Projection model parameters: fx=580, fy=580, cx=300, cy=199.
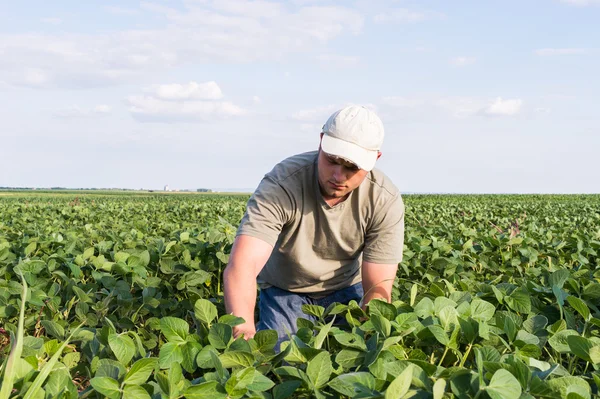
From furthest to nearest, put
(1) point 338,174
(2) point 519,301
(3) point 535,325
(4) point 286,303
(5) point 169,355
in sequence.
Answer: (4) point 286,303 < (1) point 338,174 < (2) point 519,301 < (3) point 535,325 < (5) point 169,355

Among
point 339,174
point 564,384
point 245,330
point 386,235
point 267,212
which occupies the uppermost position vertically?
point 339,174

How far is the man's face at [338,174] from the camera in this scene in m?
2.94

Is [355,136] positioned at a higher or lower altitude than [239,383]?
higher

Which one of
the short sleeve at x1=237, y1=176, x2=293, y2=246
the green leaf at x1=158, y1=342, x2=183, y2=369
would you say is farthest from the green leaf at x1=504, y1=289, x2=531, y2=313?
the green leaf at x1=158, y1=342, x2=183, y2=369

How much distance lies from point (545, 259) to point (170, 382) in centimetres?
443

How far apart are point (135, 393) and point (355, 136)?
172 centimetres

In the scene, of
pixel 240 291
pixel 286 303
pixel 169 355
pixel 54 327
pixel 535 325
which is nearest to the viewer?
pixel 169 355

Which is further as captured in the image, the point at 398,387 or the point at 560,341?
the point at 560,341

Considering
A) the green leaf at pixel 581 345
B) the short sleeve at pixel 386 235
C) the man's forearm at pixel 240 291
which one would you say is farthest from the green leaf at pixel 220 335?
the short sleeve at pixel 386 235

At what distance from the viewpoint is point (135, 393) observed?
1499 mm

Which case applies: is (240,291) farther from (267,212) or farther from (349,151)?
(349,151)

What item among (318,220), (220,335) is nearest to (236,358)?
(220,335)

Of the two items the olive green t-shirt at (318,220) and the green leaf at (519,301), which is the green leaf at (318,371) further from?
the olive green t-shirt at (318,220)

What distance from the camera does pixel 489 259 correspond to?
5.01 meters
